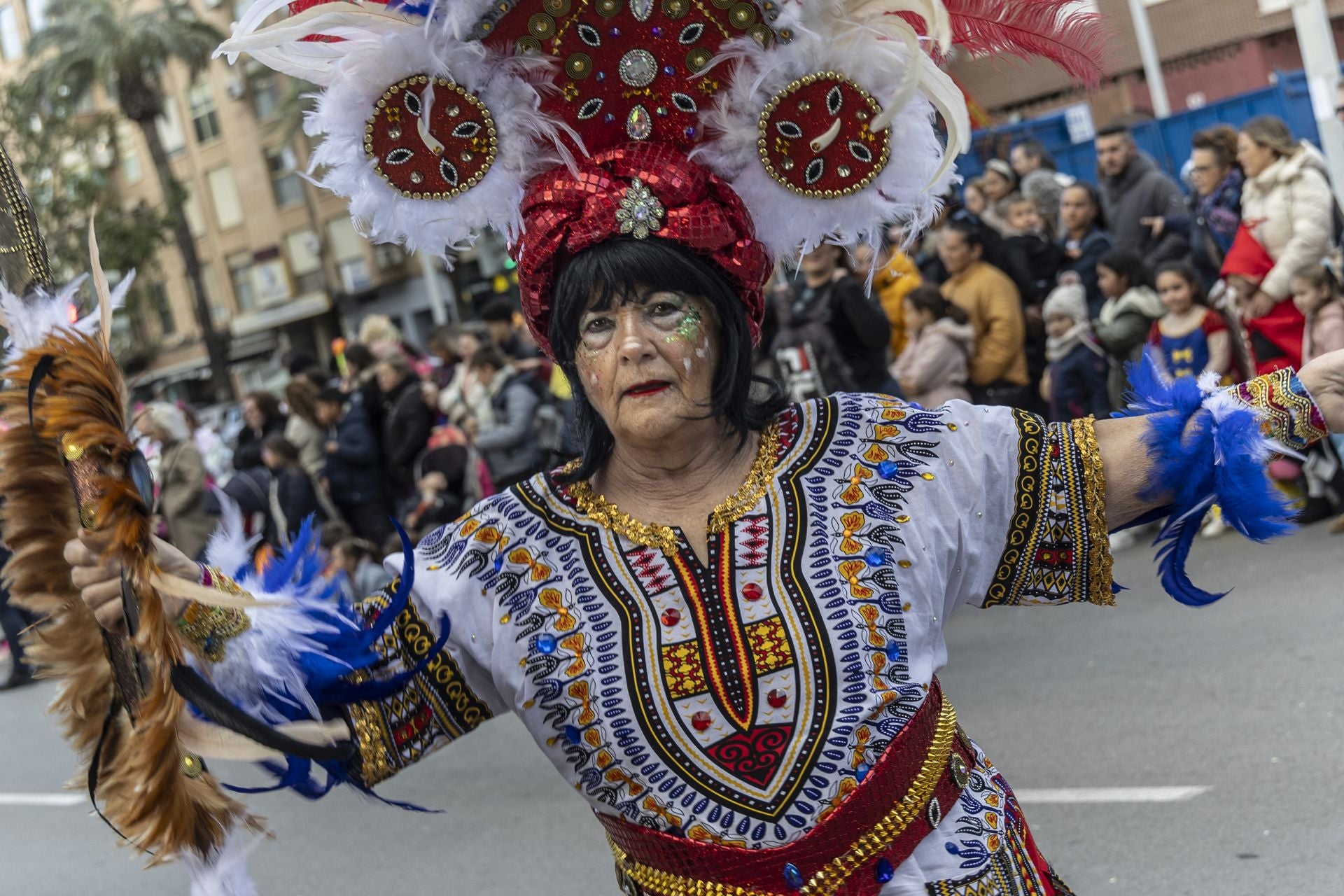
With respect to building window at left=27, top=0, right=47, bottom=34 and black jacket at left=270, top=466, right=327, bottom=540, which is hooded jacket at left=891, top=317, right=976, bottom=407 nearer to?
black jacket at left=270, top=466, right=327, bottom=540

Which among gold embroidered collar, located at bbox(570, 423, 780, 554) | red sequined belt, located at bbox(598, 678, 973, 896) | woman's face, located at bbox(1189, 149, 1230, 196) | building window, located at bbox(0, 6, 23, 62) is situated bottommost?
red sequined belt, located at bbox(598, 678, 973, 896)

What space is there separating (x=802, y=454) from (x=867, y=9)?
0.65 meters

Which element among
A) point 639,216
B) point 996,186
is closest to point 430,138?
point 639,216

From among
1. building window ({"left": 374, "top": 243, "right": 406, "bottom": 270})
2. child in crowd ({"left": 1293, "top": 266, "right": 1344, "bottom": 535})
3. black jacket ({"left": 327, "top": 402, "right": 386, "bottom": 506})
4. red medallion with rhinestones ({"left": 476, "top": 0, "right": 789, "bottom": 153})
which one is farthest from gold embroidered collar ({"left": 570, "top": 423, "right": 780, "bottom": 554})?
building window ({"left": 374, "top": 243, "right": 406, "bottom": 270})

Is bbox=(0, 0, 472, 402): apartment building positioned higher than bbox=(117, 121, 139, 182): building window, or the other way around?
bbox=(117, 121, 139, 182): building window

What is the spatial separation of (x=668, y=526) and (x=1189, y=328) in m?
5.76

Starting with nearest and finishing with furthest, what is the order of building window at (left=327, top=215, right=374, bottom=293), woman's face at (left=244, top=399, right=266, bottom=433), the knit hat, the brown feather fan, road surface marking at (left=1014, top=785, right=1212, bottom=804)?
1. the brown feather fan
2. road surface marking at (left=1014, top=785, right=1212, bottom=804)
3. the knit hat
4. woman's face at (left=244, top=399, right=266, bottom=433)
5. building window at (left=327, top=215, right=374, bottom=293)

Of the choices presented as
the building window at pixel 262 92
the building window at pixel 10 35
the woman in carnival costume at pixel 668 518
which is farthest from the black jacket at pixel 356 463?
the building window at pixel 10 35

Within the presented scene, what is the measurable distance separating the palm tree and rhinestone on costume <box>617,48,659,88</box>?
26807 mm

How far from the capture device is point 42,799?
25.5 ft

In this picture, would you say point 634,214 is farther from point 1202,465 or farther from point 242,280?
point 242,280

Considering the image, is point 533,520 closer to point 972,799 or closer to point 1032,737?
point 972,799

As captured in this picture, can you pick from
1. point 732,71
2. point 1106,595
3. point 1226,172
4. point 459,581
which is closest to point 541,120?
point 732,71

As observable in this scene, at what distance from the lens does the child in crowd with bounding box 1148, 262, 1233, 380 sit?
735 cm
